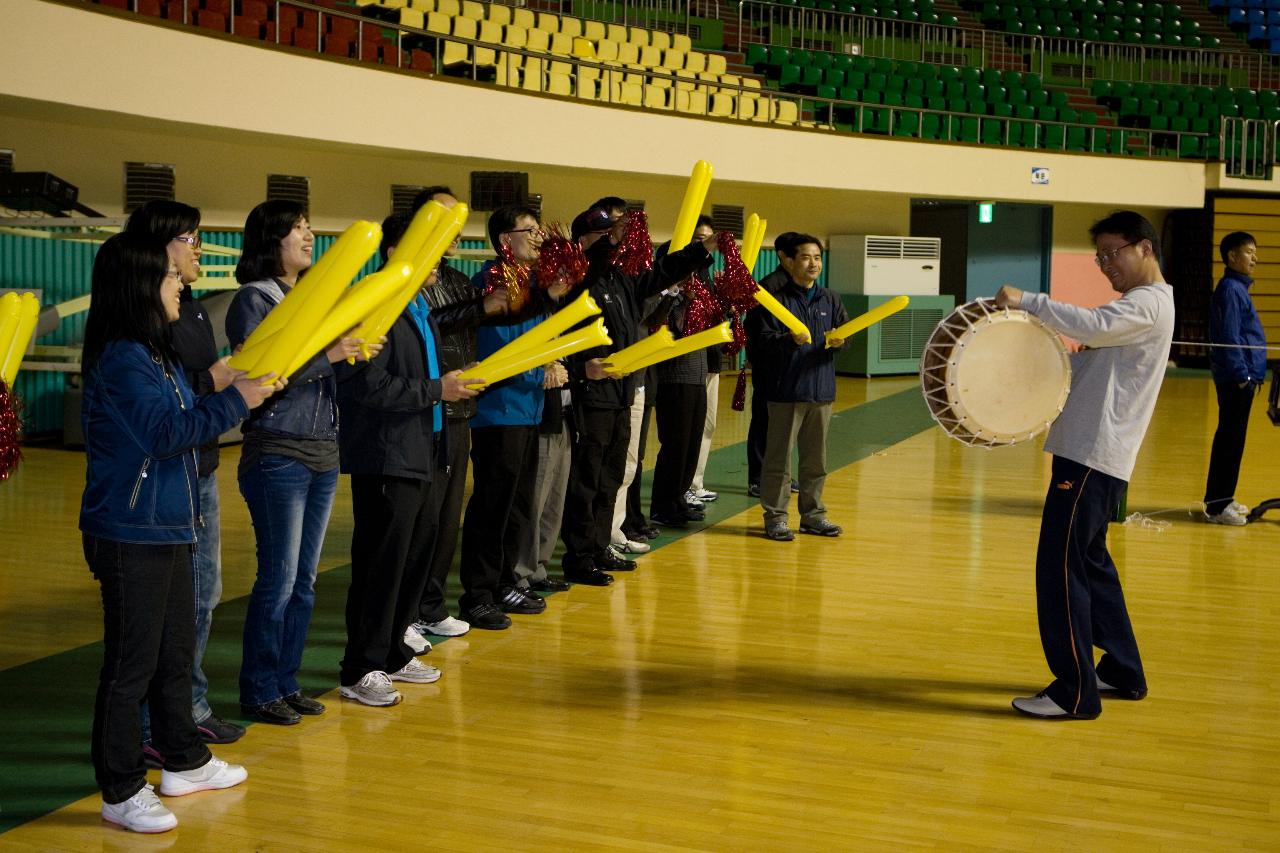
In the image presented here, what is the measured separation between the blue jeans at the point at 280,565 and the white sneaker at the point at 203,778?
0.53m

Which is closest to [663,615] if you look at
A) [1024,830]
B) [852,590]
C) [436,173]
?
[852,590]

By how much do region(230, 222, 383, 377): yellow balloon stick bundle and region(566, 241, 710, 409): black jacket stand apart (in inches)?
102

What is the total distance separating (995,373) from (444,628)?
2.37 meters

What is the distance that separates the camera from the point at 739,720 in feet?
14.6

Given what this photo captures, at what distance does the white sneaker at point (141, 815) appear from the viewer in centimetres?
346

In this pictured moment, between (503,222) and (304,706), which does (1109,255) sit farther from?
(304,706)

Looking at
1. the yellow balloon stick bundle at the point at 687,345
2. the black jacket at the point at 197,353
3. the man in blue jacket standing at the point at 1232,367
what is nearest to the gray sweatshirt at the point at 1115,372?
the yellow balloon stick bundle at the point at 687,345

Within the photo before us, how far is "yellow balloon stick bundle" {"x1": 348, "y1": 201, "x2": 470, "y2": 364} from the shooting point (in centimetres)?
377

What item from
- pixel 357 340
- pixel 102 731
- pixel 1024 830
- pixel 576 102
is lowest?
pixel 1024 830

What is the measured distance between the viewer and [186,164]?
12.7 m

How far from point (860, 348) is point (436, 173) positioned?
6.56 metres

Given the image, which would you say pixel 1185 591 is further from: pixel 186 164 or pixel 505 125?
pixel 186 164

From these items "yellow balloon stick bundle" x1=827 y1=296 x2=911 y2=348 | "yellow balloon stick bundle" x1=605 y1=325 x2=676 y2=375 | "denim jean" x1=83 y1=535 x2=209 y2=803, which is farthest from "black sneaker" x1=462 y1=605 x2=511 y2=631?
"yellow balloon stick bundle" x1=827 y1=296 x2=911 y2=348

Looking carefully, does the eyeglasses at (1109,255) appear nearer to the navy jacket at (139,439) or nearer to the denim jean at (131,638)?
the navy jacket at (139,439)
